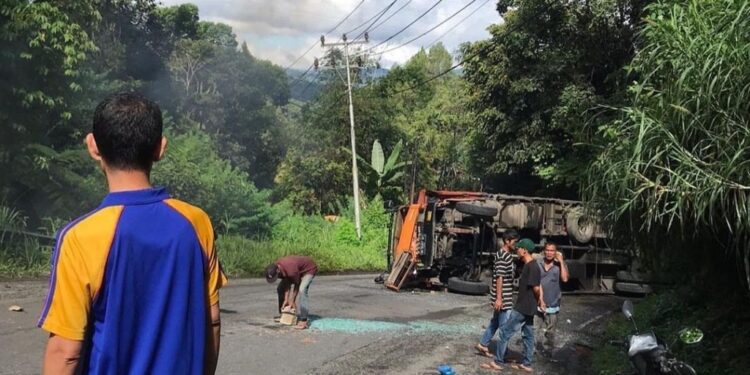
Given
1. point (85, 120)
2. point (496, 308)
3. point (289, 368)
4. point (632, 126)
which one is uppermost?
point (85, 120)

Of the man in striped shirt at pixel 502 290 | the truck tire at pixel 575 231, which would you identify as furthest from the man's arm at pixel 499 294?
the truck tire at pixel 575 231

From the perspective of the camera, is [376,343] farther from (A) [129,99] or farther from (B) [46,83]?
(B) [46,83]

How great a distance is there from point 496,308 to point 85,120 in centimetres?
1296

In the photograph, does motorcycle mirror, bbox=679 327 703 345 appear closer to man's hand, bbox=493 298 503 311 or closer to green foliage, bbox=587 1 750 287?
green foliage, bbox=587 1 750 287

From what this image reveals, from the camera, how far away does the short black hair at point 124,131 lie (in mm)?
2086

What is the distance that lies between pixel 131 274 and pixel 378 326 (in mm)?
8792

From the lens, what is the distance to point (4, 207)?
47.5 ft

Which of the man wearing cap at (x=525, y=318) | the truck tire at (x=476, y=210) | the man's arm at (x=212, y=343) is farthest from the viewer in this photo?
the truck tire at (x=476, y=210)

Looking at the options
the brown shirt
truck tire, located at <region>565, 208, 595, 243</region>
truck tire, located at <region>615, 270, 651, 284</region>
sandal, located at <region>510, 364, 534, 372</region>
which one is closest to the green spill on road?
the brown shirt

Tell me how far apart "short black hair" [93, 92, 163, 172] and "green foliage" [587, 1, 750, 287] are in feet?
13.5

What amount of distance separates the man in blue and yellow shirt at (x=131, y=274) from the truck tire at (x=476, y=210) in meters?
12.8

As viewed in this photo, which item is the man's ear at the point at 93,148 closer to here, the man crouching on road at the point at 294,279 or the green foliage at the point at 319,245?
the man crouching on road at the point at 294,279

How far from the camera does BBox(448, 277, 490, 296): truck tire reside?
14.9 meters

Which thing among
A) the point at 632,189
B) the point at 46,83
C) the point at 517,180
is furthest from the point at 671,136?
the point at 517,180
